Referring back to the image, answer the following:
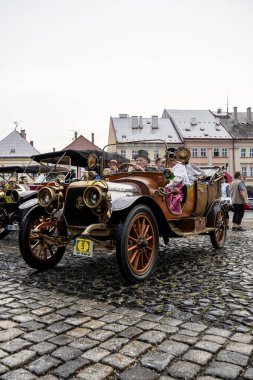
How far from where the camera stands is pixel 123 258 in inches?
151

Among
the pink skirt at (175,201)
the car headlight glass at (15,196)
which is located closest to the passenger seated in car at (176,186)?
the pink skirt at (175,201)

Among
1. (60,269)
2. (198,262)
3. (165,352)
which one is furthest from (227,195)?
(165,352)

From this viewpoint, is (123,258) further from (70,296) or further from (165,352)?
(165,352)

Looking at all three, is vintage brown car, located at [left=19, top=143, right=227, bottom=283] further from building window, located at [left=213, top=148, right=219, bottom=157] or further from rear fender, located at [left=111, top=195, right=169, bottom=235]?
building window, located at [left=213, top=148, right=219, bottom=157]

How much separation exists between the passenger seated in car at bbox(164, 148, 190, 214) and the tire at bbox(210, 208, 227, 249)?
1.35 meters

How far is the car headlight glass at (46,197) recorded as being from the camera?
4.54 metres

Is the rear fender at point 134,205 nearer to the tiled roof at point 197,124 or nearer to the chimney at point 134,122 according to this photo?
the tiled roof at point 197,124

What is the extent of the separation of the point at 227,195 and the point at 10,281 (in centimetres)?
1094

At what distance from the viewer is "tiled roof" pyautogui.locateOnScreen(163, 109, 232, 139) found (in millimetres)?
48281

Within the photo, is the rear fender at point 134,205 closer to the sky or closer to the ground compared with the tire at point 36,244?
closer to the sky

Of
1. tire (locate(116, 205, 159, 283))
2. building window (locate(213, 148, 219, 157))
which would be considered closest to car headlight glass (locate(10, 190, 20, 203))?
tire (locate(116, 205, 159, 283))

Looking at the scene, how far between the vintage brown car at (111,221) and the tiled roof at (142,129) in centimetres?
4163

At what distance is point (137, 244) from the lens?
4176 mm

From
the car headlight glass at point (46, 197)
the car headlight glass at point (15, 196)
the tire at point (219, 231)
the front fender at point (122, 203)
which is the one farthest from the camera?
the car headlight glass at point (15, 196)
